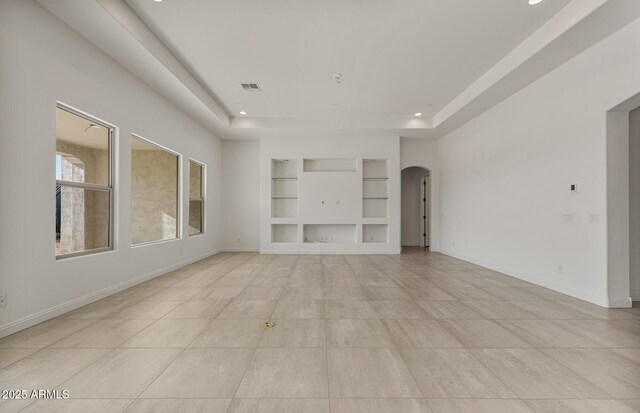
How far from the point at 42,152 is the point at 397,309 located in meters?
4.18

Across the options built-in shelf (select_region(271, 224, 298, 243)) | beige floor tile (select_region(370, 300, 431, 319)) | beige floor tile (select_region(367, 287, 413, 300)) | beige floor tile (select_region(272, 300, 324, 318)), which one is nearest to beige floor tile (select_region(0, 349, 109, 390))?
beige floor tile (select_region(272, 300, 324, 318))

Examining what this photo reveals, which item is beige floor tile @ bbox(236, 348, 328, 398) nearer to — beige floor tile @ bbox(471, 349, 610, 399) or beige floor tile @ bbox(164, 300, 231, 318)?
beige floor tile @ bbox(164, 300, 231, 318)

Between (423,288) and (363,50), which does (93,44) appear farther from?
(423,288)

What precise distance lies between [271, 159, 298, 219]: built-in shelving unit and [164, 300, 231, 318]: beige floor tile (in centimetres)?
430

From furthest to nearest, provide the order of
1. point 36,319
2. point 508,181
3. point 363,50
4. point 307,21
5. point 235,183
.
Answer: point 235,183, point 508,181, point 363,50, point 307,21, point 36,319

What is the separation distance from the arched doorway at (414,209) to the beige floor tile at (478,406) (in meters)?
7.63

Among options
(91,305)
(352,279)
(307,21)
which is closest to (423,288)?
(352,279)

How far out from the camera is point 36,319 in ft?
8.92

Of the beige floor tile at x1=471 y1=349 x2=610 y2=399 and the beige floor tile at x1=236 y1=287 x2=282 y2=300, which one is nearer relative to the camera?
the beige floor tile at x1=471 y1=349 x2=610 y2=399

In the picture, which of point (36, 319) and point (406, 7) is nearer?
point (36, 319)

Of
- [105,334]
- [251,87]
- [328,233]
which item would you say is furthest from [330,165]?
[105,334]

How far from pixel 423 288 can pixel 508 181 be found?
2.69 meters

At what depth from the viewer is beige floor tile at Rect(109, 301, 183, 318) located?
3004mm

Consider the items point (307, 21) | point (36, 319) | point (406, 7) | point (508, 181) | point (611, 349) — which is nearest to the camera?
point (611, 349)
